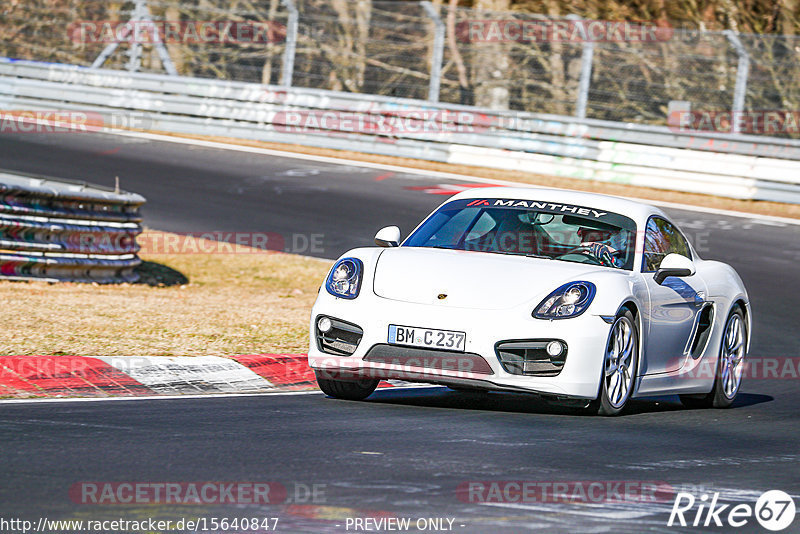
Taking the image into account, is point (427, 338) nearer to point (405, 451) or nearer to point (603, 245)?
point (405, 451)

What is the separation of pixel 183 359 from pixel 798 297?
7.44m

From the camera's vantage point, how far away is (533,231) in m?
8.15

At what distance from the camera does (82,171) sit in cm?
1852

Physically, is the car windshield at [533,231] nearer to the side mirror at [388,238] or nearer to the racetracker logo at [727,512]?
the side mirror at [388,238]

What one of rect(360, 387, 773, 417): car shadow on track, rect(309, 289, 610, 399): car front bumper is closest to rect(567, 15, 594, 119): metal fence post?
rect(360, 387, 773, 417): car shadow on track

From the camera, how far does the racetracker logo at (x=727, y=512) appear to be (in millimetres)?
5027

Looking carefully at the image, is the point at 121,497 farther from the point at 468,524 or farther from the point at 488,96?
the point at 488,96

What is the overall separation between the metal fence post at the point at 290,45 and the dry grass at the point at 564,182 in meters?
1.19

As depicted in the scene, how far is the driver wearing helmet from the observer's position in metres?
7.93

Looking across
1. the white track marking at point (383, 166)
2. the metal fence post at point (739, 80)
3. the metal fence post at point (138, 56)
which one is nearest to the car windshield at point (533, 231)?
the white track marking at point (383, 166)

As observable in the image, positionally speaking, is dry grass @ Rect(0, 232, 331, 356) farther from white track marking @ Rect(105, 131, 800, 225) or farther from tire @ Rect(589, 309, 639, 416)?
white track marking @ Rect(105, 131, 800, 225)
